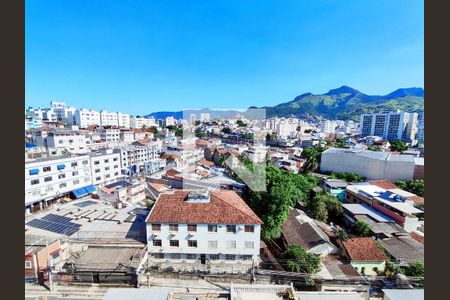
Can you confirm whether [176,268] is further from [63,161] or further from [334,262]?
[63,161]

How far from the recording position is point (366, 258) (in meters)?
9.97

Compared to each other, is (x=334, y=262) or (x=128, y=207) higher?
(x=128, y=207)

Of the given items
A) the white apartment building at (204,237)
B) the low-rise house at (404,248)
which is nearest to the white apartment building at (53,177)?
the white apartment building at (204,237)

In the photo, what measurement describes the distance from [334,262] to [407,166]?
1945cm

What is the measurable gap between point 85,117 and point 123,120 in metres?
12.7

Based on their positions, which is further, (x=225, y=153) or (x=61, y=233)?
(x=225, y=153)

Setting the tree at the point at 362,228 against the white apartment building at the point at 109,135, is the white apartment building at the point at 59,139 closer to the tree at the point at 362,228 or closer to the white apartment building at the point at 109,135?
the white apartment building at the point at 109,135

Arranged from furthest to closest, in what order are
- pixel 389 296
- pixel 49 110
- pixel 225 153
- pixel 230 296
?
pixel 49 110
pixel 225 153
pixel 230 296
pixel 389 296

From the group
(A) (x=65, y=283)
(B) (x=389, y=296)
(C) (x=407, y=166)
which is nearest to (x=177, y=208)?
(A) (x=65, y=283)

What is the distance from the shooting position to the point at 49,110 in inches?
2282

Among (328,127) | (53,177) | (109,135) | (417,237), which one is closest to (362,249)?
(417,237)

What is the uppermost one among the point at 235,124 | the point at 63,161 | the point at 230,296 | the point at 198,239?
the point at 235,124

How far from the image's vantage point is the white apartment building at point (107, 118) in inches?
2324

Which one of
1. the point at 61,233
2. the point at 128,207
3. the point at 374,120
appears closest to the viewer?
the point at 61,233
